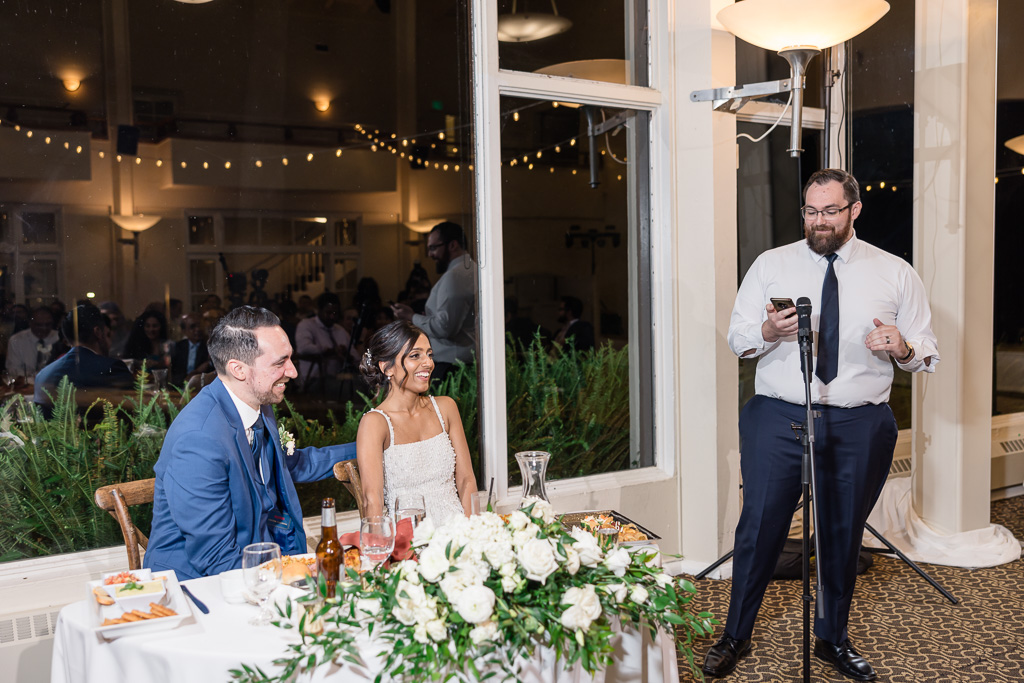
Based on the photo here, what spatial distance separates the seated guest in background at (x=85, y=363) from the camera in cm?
306

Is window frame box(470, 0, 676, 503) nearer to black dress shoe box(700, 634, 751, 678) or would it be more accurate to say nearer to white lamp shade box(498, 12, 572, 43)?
white lamp shade box(498, 12, 572, 43)

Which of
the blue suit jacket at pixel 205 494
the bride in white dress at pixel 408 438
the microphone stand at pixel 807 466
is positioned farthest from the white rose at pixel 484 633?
the microphone stand at pixel 807 466

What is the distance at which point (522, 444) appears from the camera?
3990 millimetres

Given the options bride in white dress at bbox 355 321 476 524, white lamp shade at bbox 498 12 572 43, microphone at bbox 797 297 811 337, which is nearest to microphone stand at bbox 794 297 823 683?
microphone at bbox 797 297 811 337

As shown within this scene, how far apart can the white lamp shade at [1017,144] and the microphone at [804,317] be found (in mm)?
3747

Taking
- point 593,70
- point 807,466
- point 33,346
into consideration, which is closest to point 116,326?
point 33,346

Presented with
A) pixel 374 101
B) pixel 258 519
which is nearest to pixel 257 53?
pixel 374 101

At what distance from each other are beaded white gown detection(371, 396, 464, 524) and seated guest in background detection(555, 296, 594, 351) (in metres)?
1.26

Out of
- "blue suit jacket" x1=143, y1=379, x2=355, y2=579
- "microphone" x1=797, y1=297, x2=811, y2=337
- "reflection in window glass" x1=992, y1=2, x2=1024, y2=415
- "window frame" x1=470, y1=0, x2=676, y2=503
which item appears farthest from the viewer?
"reflection in window glass" x1=992, y1=2, x2=1024, y2=415

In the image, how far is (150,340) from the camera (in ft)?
10.6

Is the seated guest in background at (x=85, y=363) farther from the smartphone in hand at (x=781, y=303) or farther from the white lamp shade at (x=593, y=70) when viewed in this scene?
the smartphone in hand at (x=781, y=303)

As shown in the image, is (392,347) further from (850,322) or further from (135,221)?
(850,322)

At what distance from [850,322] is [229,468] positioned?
218cm

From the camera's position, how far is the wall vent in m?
2.83
